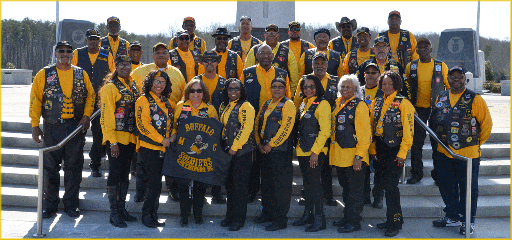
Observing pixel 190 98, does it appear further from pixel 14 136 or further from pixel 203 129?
pixel 14 136

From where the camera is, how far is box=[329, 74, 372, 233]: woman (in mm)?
4840

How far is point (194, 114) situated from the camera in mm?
5062

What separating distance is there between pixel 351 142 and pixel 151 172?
2.37m

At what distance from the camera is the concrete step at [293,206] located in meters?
5.54

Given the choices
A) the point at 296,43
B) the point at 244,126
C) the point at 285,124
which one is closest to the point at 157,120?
the point at 244,126

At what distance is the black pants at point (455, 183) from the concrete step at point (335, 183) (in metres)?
0.76

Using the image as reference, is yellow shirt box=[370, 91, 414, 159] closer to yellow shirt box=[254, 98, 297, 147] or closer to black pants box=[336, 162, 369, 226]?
black pants box=[336, 162, 369, 226]

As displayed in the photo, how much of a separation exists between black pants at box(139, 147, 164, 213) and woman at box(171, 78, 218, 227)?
262 mm

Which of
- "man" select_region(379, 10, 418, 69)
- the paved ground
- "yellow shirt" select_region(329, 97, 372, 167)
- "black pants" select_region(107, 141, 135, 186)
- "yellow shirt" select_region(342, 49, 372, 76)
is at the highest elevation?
"man" select_region(379, 10, 418, 69)

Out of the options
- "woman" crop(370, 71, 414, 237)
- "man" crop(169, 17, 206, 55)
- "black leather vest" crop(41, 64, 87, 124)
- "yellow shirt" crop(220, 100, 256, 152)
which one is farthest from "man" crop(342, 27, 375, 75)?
"black leather vest" crop(41, 64, 87, 124)

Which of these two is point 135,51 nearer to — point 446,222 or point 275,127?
point 275,127

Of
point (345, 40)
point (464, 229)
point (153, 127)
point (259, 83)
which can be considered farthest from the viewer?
point (345, 40)

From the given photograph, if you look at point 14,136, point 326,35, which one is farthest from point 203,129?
point 14,136

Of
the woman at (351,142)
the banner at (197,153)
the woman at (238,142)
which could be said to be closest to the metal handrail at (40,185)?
the banner at (197,153)
